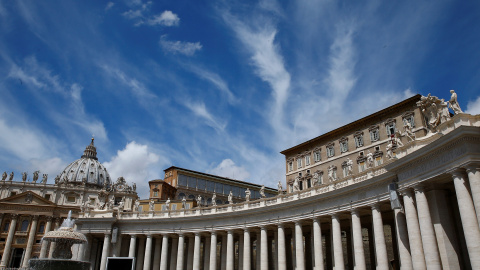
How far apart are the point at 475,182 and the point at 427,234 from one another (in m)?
5.75

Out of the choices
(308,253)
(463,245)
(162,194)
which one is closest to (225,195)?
(162,194)

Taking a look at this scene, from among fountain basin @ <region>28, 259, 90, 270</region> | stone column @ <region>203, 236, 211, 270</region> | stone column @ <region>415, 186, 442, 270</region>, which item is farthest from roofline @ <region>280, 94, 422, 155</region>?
fountain basin @ <region>28, 259, 90, 270</region>

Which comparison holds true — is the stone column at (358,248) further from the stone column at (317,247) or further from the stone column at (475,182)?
the stone column at (475,182)

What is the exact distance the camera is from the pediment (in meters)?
99.9

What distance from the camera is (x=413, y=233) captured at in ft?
95.7

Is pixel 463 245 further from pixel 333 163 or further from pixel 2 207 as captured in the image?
pixel 2 207

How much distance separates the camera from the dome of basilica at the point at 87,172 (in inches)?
6649

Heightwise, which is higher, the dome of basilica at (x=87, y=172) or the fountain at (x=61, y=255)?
the dome of basilica at (x=87, y=172)

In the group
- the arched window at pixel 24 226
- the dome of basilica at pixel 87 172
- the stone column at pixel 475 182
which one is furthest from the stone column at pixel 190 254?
the dome of basilica at pixel 87 172

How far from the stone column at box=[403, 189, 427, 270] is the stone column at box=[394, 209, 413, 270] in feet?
5.45

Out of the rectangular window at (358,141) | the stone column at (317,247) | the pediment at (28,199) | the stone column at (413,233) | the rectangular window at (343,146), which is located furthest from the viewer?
the pediment at (28,199)

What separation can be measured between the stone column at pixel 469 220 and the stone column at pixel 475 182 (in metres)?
0.74

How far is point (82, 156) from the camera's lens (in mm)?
186500

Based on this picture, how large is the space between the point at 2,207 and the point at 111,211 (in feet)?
179
